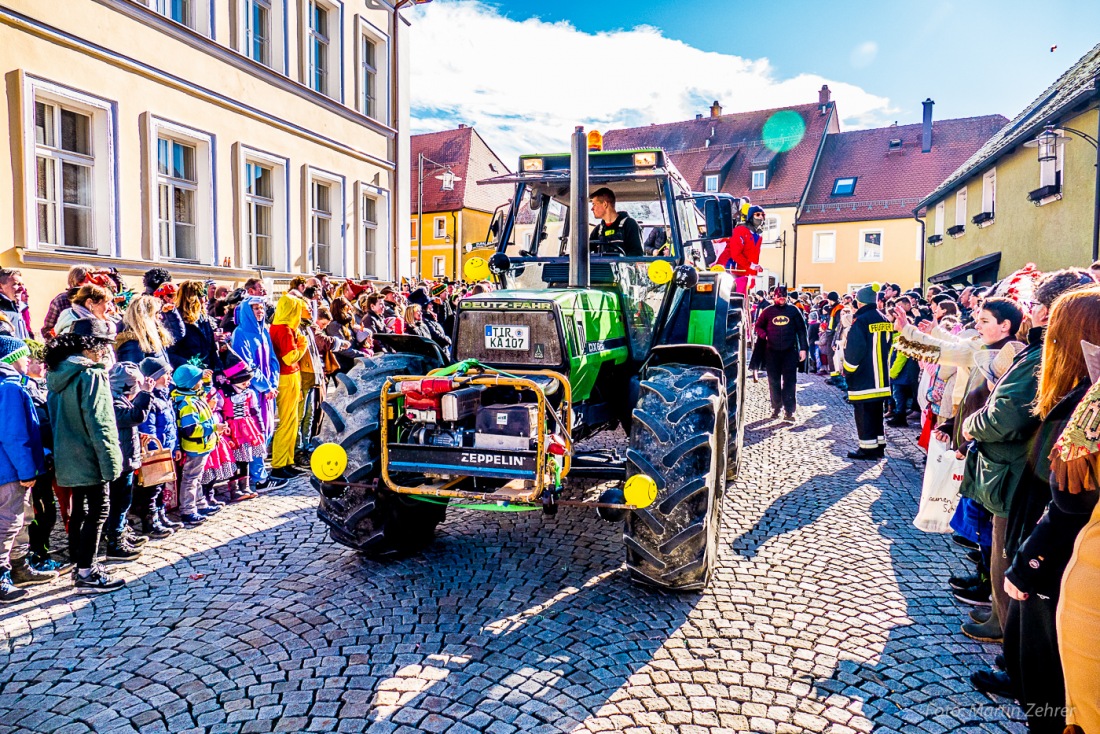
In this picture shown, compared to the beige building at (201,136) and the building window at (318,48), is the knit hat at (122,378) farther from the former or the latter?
the building window at (318,48)

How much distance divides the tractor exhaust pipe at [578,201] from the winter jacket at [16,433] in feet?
10.7

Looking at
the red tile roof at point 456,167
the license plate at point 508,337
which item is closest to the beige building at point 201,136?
the license plate at point 508,337

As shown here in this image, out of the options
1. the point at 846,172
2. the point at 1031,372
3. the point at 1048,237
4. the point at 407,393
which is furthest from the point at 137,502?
the point at 846,172

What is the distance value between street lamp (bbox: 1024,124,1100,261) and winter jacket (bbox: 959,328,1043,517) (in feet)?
35.0

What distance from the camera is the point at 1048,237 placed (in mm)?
14359

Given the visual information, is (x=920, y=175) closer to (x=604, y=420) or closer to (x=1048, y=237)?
(x=1048, y=237)

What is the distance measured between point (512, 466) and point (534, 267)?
2226mm

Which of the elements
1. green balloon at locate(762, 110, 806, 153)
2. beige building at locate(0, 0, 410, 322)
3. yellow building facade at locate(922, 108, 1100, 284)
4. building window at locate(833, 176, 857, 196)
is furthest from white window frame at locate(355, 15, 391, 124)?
green balloon at locate(762, 110, 806, 153)

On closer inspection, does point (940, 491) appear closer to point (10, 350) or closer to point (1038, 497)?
point (1038, 497)

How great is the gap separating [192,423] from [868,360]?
6534 millimetres

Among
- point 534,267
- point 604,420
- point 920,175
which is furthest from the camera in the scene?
point 920,175

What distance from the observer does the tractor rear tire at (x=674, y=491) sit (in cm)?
386

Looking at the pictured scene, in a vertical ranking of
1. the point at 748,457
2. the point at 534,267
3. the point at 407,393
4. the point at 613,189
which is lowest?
the point at 748,457

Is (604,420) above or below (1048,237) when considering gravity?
below
